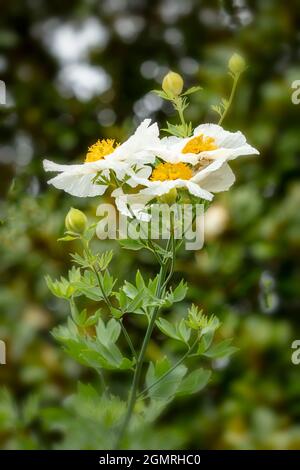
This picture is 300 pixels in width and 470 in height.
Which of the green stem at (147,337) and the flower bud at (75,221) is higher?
the flower bud at (75,221)

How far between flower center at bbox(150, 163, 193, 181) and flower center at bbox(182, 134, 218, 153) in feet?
0.05

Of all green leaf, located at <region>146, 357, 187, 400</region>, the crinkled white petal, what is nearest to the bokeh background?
green leaf, located at <region>146, 357, 187, 400</region>

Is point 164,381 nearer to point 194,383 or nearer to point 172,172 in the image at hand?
point 194,383

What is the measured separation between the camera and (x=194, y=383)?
24.9 inches

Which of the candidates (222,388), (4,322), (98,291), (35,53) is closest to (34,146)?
(35,53)

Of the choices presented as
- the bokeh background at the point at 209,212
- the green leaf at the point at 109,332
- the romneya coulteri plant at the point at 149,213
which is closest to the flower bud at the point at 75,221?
the romneya coulteri plant at the point at 149,213

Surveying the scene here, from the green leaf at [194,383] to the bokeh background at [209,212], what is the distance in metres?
0.23

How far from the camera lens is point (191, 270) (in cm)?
117

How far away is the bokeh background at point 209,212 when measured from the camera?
3.65 ft

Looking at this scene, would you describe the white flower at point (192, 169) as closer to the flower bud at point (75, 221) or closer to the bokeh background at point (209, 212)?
the flower bud at point (75, 221)

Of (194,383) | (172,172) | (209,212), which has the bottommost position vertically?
(194,383)

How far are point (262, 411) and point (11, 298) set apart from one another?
1.51 ft

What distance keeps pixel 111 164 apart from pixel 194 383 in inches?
7.9

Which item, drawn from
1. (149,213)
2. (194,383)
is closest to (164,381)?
(194,383)
